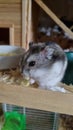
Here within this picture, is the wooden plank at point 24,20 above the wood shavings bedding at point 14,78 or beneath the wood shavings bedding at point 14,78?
above

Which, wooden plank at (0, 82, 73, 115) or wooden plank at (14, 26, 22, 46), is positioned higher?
wooden plank at (14, 26, 22, 46)

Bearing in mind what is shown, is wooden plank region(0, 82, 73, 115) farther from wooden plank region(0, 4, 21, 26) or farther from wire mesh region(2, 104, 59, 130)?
wooden plank region(0, 4, 21, 26)

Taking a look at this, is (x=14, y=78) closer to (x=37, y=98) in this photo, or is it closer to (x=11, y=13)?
(x=37, y=98)

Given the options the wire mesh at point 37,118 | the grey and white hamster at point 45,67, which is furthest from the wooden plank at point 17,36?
the grey and white hamster at point 45,67

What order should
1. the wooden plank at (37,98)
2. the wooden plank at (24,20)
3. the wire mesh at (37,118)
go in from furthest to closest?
the wooden plank at (24,20)
the wire mesh at (37,118)
the wooden plank at (37,98)

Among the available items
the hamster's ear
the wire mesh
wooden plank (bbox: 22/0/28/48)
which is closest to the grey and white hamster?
the hamster's ear

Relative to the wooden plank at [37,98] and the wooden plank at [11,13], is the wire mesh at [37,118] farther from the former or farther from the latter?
the wooden plank at [11,13]
